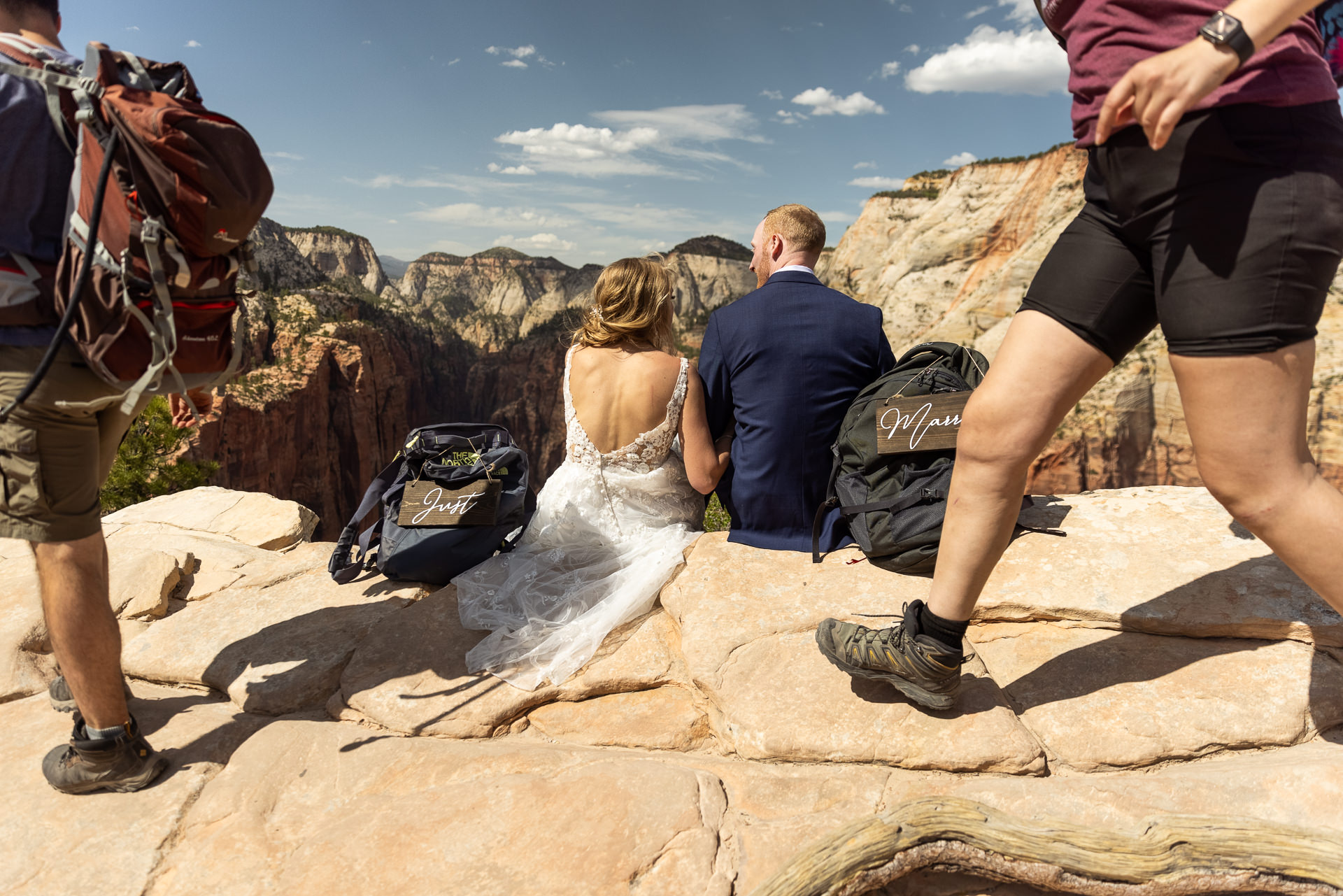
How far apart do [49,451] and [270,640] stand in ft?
4.70

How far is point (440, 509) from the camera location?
3.45m

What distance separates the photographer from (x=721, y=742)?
8.16 feet

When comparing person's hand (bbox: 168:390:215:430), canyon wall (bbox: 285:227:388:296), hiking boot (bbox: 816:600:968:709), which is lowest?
hiking boot (bbox: 816:600:968:709)

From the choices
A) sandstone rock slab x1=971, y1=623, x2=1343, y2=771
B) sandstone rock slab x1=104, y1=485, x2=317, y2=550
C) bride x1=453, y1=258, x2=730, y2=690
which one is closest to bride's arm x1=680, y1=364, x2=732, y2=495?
bride x1=453, y1=258, x2=730, y2=690

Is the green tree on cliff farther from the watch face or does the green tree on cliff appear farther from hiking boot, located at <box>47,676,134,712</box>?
the watch face

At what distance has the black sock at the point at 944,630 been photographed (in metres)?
2.09

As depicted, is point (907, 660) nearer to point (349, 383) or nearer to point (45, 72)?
point (45, 72)

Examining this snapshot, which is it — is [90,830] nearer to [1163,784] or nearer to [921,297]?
[1163,784]

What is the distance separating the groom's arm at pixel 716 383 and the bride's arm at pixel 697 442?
6 cm

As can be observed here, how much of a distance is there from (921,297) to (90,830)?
1735 inches

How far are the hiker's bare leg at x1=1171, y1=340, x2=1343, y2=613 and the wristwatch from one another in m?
0.59

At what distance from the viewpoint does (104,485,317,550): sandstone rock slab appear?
5.44m

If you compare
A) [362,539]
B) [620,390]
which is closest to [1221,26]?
[620,390]

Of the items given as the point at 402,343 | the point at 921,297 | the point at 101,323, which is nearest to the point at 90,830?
the point at 101,323
